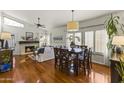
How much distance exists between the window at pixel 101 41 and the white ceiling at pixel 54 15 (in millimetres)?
366

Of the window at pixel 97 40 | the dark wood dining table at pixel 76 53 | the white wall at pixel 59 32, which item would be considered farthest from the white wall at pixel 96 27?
the dark wood dining table at pixel 76 53

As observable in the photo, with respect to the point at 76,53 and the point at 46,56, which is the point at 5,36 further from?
the point at 76,53

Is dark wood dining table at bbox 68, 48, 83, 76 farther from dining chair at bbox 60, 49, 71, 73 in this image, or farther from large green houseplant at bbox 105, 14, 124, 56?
large green houseplant at bbox 105, 14, 124, 56

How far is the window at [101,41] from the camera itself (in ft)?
8.48

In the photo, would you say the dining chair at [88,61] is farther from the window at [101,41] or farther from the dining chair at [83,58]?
the window at [101,41]

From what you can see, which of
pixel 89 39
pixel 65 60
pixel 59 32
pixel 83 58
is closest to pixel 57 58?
pixel 65 60

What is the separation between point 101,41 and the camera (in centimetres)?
263

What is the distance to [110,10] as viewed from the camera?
248cm

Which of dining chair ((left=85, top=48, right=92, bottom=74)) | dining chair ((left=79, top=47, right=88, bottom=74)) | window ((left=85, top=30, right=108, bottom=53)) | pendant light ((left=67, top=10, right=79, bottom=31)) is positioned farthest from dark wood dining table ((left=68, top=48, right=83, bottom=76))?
pendant light ((left=67, top=10, right=79, bottom=31))

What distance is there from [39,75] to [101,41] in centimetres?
150

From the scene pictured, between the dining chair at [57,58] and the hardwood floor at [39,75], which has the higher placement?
the dining chair at [57,58]

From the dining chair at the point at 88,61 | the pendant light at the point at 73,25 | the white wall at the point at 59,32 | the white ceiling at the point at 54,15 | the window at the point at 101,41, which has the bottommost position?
the dining chair at the point at 88,61

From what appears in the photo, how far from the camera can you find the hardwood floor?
2609 millimetres
